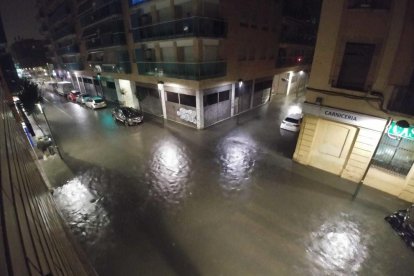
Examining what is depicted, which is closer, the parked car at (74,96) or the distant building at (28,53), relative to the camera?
the parked car at (74,96)

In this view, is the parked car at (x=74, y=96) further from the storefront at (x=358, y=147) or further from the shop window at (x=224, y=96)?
the storefront at (x=358, y=147)

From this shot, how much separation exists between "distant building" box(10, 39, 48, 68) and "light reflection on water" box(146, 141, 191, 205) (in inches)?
2709

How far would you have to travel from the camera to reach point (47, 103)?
28.3 meters

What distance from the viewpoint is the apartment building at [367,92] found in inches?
315

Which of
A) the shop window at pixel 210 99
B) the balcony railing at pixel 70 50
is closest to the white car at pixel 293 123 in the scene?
the shop window at pixel 210 99

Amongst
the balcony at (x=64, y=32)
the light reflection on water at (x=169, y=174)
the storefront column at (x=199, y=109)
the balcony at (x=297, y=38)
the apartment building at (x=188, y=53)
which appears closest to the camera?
the light reflection on water at (x=169, y=174)

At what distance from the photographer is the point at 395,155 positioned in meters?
9.00

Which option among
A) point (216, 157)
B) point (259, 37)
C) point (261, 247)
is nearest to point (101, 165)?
point (216, 157)

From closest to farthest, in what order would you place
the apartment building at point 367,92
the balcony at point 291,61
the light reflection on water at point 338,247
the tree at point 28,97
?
the light reflection on water at point 338,247, the apartment building at point 367,92, the tree at point 28,97, the balcony at point 291,61

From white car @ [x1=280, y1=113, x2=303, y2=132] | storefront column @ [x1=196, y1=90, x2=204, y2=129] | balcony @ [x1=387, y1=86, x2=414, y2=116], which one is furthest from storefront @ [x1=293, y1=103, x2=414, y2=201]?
storefront column @ [x1=196, y1=90, x2=204, y2=129]

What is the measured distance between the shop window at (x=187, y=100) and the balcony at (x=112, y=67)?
8039 mm

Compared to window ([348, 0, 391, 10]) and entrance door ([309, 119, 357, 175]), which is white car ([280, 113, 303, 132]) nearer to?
entrance door ([309, 119, 357, 175])

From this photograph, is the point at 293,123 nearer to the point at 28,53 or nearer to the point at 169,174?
the point at 169,174

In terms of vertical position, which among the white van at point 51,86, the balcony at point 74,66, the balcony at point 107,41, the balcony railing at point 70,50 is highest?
the balcony at point 107,41
